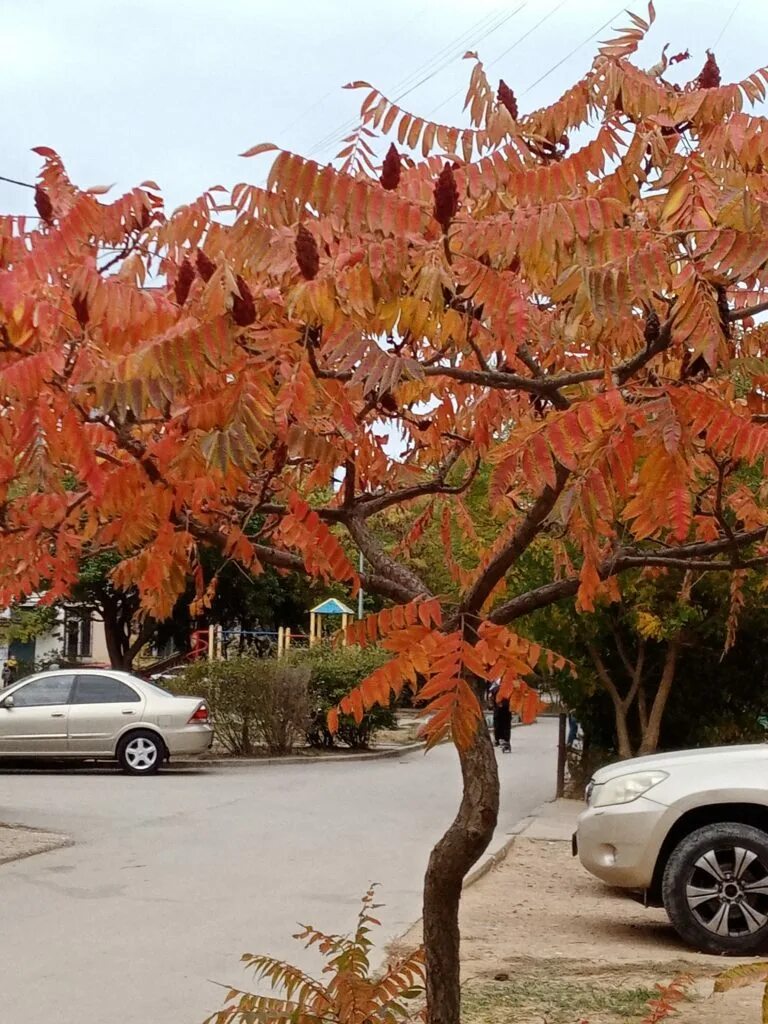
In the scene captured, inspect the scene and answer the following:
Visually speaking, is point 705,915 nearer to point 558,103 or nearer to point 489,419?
point 489,419

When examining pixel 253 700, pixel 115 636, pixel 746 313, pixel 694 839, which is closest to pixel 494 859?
pixel 694 839

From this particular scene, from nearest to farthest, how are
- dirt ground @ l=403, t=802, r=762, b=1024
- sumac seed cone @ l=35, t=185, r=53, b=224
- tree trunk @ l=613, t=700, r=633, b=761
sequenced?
sumac seed cone @ l=35, t=185, r=53, b=224, dirt ground @ l=403, t=802, r=762, b=1024, tree trunk @ l=613, t=700, r=633, b=761

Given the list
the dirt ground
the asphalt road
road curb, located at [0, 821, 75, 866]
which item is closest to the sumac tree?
the dirt ground

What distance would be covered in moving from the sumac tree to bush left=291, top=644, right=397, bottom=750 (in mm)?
20941

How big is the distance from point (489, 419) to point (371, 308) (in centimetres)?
167

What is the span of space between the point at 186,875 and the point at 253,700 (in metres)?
13.5

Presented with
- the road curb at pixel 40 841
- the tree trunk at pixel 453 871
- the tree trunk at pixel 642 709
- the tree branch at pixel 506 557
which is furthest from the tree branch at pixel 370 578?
the tree trunk at pixel 642 709

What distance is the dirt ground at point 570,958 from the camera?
658 cm

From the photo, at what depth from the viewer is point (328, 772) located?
22.7 m

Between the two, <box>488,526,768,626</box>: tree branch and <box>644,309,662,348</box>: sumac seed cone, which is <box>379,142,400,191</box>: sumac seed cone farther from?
<box>488,526,768,626</box>: tree branch

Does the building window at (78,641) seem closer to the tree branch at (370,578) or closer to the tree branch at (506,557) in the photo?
the tree branch at (370,578)

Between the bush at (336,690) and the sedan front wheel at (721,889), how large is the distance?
699 inches

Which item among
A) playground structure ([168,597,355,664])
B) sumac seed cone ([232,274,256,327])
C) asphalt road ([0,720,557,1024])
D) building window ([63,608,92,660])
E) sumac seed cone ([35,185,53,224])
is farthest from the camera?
building window ([63,608,92,660])

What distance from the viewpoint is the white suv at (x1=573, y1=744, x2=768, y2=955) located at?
8219mm
